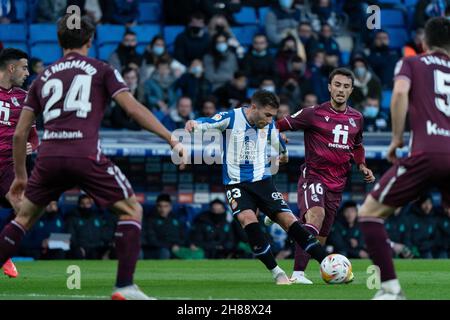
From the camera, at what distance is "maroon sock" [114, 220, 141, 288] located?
859 cm

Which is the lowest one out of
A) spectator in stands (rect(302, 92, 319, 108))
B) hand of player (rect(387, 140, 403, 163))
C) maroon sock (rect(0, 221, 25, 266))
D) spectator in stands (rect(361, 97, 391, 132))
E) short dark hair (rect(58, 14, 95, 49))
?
maroon sock (rect(0, 221, 25, 266))

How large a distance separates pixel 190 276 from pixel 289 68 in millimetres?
8469

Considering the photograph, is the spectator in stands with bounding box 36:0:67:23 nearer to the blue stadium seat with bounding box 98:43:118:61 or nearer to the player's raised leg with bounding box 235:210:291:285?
the blue stadium seat with bounding box 98:43:118:61

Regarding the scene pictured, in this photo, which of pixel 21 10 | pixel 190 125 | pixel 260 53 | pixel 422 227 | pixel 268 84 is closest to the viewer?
pixel 190 125

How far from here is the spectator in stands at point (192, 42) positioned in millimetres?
21438

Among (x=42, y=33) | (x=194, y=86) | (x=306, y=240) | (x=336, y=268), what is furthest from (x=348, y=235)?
(x=336, y=268)

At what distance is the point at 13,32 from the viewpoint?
21.7 meters

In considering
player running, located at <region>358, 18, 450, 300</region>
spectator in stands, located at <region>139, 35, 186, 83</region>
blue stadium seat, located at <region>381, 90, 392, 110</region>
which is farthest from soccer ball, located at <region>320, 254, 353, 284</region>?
blue stadium seat, located at <region>381, 90, 392, 110</region>

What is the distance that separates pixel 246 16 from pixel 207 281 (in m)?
11.5

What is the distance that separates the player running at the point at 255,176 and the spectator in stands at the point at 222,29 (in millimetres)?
9376

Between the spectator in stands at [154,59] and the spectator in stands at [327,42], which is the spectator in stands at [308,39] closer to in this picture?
the spectator in stands at [327,42]

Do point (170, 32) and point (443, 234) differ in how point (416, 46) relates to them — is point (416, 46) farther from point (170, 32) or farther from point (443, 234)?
point (170, 32)

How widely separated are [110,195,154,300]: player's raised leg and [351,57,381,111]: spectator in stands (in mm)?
12576

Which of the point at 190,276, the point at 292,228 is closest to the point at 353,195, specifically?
the point at 190,276
